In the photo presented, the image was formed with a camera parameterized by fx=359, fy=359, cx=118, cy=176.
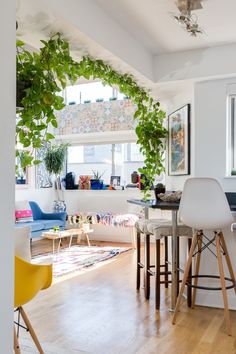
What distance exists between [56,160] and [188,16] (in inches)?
203

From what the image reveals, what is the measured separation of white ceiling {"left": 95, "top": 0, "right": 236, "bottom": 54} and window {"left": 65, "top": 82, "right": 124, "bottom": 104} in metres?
4.07

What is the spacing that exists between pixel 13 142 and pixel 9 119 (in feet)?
0.29

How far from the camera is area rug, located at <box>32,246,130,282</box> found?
475 cm

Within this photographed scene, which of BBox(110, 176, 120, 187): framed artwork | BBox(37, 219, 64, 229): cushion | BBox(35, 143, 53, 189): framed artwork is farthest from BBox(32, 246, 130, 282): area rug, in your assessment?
BBox(35, 143, 53, 189): framed artwork

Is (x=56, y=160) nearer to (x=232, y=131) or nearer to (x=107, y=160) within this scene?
(x=107, y=160)

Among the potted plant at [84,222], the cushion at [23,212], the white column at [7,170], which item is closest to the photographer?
the white column at [7,170]

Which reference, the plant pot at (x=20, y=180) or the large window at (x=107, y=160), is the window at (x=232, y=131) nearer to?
the large window at (x=107, y=160)

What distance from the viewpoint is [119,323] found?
9.48 ft

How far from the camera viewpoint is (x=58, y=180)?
7.91 m

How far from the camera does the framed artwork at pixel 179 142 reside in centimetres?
376

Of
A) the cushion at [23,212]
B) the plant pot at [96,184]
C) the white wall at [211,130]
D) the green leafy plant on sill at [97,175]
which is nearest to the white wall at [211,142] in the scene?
the white wall at [211,130]

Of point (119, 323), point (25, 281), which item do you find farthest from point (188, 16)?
point (119, 323)

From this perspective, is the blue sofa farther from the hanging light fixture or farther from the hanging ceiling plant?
the hanging light fixture

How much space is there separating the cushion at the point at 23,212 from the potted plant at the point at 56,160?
1.15m
